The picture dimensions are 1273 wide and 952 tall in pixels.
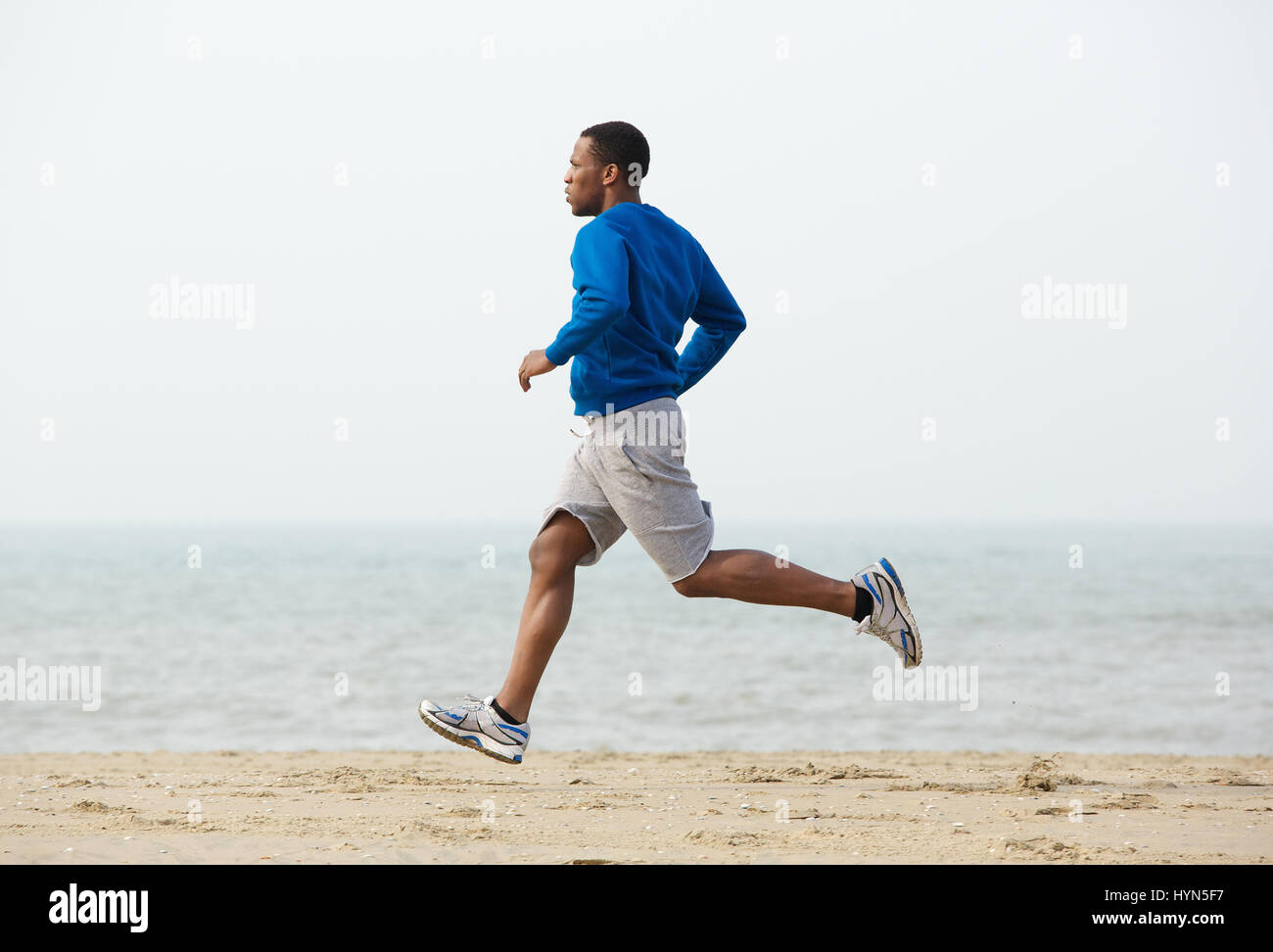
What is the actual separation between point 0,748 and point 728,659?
792cm

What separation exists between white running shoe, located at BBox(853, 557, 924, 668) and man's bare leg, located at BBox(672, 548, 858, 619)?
0.17m

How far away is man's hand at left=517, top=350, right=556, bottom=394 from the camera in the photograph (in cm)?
346

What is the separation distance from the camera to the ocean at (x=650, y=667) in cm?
951

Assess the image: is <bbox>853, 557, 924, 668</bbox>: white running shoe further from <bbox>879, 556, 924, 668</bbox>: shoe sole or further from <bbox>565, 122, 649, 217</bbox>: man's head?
<bbox>565, 122, 649, 217</bbox>: man's head

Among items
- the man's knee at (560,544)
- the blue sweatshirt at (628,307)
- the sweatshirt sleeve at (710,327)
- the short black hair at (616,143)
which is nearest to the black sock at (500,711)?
the man's knee at (560,544)

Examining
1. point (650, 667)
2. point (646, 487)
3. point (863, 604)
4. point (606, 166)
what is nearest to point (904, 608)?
point (863, 604)

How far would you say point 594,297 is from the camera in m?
3.43

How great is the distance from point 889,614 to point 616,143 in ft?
5.97

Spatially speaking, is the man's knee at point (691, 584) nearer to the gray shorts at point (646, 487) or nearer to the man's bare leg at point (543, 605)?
the gray shorts at point (646, 487)

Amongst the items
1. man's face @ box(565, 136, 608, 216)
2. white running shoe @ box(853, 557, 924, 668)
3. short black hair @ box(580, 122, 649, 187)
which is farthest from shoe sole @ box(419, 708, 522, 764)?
short black hair @ box(580, 122, 649, 187)

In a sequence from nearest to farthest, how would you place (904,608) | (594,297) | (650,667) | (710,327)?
(594,297)
(904,608)
(710,327)
(650,667)

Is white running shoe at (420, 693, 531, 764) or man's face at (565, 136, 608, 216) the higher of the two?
man's face at (565, 136, 608, 216)

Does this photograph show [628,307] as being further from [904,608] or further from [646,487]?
[904,608]

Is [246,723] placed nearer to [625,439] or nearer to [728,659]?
[728,659]
